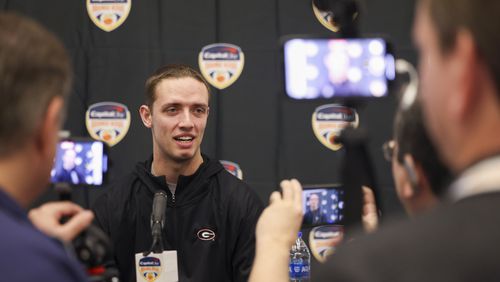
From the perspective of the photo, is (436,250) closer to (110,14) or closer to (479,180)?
(479,180)

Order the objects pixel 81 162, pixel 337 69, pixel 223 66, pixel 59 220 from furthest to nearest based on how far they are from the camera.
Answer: pixel 223 66 → pixel 81 162 → pixel 59 220 → pixel 337 69

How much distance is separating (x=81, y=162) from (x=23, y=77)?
54cm

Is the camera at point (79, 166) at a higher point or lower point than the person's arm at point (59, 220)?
higher

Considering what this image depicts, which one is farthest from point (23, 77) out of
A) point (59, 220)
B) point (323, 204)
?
point (323, 204)

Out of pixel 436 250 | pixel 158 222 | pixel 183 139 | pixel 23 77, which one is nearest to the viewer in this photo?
pixel 436 250

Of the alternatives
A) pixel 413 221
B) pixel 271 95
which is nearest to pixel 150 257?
pixel 271 95

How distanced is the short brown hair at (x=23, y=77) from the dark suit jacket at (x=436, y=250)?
485 mm

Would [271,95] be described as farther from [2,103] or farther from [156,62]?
[2,103]

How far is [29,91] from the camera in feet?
2.88

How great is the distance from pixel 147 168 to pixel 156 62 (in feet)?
3.51

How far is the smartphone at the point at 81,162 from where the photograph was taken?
1377 millimetres

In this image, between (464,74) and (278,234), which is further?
(278,234)

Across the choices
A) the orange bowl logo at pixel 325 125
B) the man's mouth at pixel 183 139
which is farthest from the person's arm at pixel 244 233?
the orange bowl logo at pixel 325 125

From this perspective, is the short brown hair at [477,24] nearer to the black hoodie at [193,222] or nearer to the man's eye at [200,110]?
the black hoodie at [193,222]
